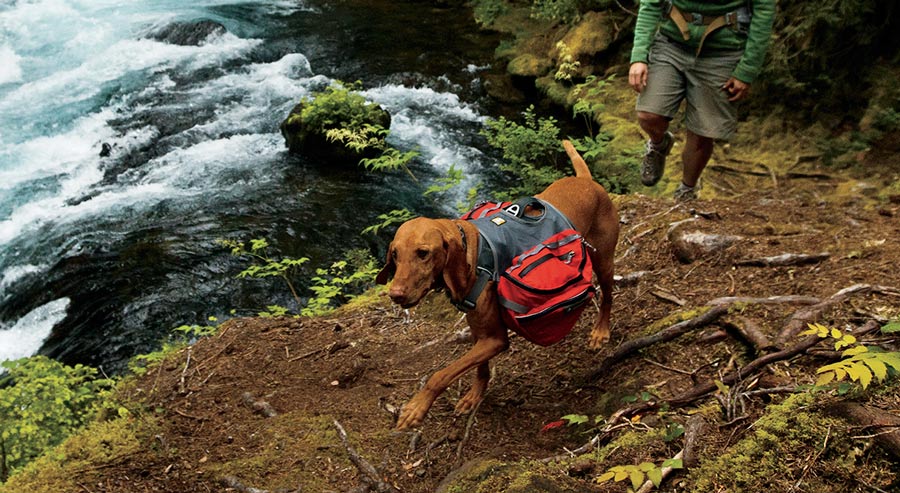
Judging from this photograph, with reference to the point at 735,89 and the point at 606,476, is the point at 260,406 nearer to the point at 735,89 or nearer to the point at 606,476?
the point at 606,476

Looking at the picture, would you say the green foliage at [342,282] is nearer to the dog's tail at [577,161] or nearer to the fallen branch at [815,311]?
the dog's tail at [577,161]

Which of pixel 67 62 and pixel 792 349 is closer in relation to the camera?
pixel 792 349

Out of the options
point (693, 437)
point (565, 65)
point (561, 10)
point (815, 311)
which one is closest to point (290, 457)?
point (693, 437)

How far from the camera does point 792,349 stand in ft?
8.28

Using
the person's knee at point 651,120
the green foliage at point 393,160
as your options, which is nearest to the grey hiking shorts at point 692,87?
the person's knee at point 651,120

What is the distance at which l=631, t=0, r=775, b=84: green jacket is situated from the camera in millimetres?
3963

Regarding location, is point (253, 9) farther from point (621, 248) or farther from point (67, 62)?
point (621, 248)

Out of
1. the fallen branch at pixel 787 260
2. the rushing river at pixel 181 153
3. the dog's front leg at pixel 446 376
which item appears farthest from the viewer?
the rushing river at pixel 181 153

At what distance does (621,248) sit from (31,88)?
40.8ft

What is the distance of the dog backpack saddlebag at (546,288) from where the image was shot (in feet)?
9.12

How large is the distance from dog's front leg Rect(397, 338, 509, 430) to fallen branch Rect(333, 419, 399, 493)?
10.0 inches

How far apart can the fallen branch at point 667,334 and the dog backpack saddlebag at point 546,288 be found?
1.58ft

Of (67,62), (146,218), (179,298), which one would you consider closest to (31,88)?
(67,62)

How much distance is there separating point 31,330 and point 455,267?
6.02 meters
